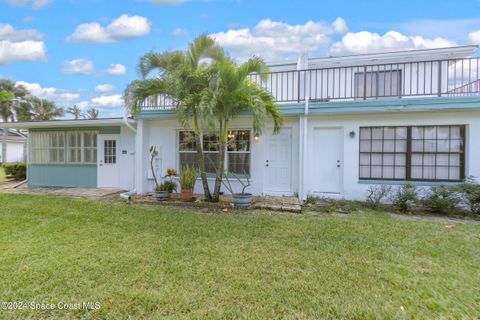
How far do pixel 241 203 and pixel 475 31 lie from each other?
37.9 ft

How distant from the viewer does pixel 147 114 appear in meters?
8.85

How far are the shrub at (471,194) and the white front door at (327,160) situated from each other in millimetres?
2851

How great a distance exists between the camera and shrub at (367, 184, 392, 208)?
7258mm

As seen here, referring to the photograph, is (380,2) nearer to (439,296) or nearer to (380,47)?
(380,47)

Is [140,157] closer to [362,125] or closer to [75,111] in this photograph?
[362,125]

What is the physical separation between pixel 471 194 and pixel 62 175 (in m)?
13.6

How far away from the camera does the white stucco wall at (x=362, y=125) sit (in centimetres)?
704

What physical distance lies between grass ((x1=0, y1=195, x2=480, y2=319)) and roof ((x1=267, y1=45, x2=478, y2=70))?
7235 mm

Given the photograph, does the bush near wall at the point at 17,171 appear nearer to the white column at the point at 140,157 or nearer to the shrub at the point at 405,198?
the white column at the point at 140,157

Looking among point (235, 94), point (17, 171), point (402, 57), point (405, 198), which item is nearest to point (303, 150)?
point (235, 94)

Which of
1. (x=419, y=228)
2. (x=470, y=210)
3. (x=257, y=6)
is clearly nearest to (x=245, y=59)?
(x=257, y=6)

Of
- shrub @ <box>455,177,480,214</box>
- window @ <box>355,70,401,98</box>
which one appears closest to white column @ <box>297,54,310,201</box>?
window @ <box>355,70,401,98</box>

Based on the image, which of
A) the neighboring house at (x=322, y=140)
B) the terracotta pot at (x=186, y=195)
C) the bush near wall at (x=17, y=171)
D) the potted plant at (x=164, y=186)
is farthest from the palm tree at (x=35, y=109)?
the terracotta pot at (x=186, y=195)

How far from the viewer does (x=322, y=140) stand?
8250 mm
